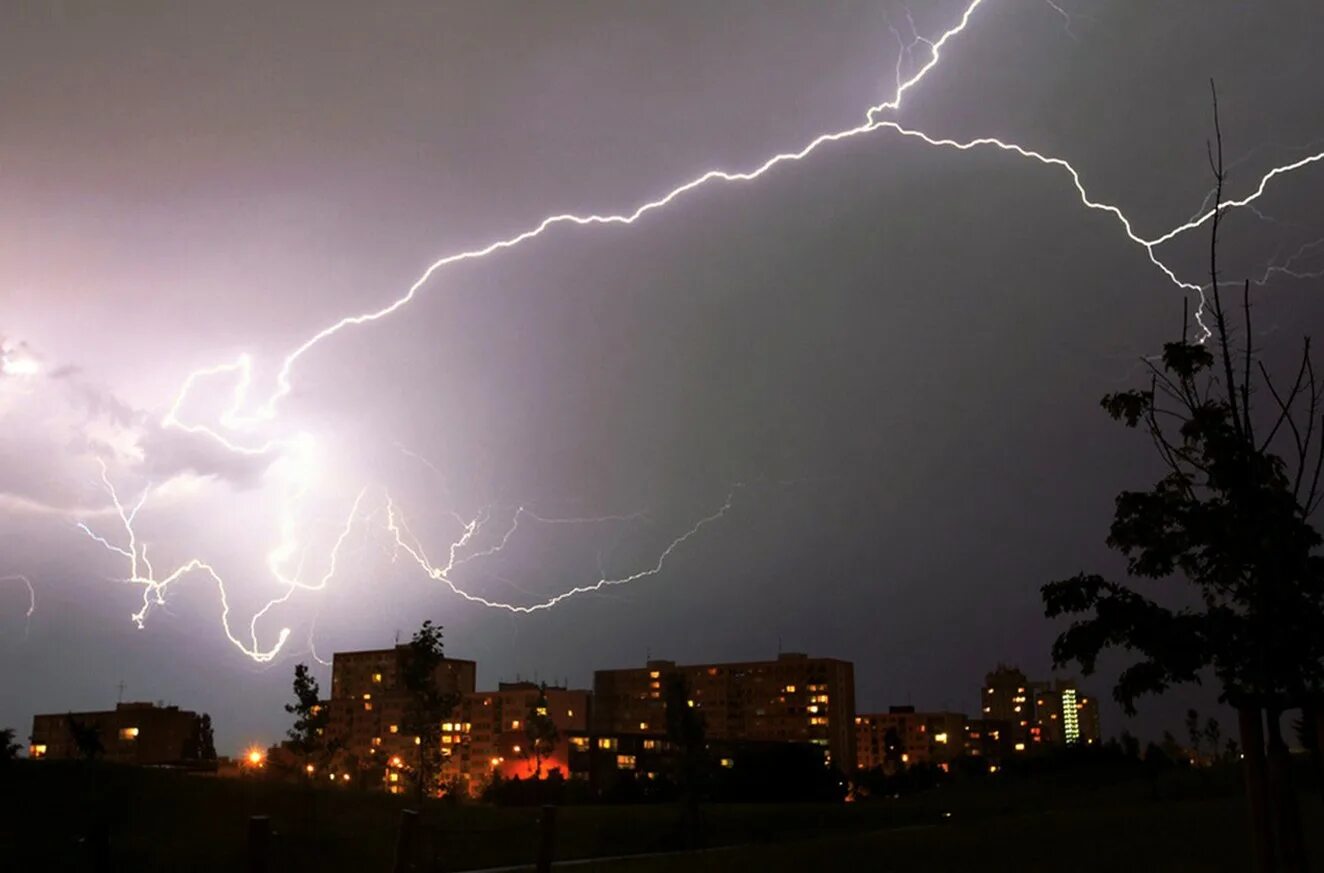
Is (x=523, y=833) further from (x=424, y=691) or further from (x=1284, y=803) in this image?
(x=1284, y=803)

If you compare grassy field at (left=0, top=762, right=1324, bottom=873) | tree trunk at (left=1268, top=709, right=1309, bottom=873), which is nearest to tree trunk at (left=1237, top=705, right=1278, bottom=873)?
tree trunk at (left=1268, top=709, right=1309, bottom=873)

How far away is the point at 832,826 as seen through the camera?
42.4m

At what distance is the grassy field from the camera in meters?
21.3

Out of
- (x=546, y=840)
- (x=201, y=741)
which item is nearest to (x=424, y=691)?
(x=546, y=840)

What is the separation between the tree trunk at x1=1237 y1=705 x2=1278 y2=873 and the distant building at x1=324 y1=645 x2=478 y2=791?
358 feet

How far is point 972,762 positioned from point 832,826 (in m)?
50.2

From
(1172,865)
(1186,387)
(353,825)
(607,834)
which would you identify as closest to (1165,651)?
(1186,387)

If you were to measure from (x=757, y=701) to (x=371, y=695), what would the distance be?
43404 millimetres

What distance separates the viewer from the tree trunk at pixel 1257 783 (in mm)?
8273

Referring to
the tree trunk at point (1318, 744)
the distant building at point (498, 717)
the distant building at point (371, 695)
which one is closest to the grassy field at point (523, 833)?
the tree trunk at point (1318, 744)

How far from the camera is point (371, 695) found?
13050cm

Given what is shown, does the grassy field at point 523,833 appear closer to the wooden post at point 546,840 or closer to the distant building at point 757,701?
the wooden post at point 546,840

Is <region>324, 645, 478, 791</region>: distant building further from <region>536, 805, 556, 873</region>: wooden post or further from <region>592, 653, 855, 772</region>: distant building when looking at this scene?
<region>536, 805, 556, 873</region>: wooden post

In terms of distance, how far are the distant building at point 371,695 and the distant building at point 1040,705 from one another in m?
94.1
